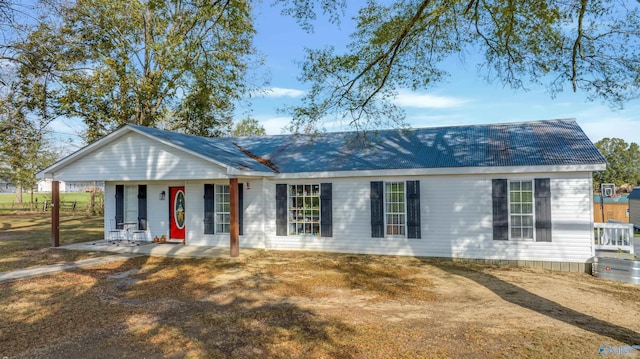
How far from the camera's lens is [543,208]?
10.6 meters

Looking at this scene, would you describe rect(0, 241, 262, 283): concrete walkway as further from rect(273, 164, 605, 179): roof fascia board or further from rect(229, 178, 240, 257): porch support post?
rect(273, 164, 605, 179): roof fascia board

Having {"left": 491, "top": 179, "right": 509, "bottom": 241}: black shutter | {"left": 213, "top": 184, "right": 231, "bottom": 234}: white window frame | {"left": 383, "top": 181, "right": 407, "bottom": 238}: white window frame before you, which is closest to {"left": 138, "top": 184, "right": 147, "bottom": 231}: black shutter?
{"left": 213, "top": 184, "right": 231, "bottom": 234}: white window frame

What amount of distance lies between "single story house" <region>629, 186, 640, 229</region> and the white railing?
14.6m

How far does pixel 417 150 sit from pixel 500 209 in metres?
3.35

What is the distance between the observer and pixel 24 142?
1641 centimetres

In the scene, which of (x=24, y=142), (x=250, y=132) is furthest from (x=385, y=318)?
(x=250, y=132)

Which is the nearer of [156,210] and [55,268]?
[55,268]

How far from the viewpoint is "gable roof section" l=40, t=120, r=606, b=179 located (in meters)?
11.2

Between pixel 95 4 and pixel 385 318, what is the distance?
21.9 m

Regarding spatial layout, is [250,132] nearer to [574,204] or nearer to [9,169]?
[9,169]

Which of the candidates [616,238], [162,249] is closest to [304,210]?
[162,249]

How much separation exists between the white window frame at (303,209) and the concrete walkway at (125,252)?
1.54 m

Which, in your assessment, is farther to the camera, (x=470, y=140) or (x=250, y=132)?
(x=250, y=132)

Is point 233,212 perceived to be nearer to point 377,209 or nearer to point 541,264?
point 377,209
